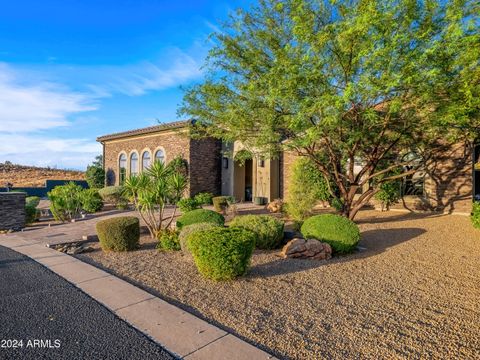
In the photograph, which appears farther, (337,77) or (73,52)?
(73,52)

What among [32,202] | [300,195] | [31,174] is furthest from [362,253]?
[31,174]

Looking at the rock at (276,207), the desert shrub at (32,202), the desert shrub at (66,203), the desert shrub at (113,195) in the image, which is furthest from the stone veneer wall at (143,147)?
the desert shrub at (32,202)

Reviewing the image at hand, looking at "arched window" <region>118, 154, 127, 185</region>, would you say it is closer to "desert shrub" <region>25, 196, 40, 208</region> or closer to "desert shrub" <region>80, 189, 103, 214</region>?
"desert shrub" <region>80, 189, 103, 214</region>

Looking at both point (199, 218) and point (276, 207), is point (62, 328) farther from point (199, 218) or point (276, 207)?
point (276, 207)

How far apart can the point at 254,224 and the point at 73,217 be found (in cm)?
1042

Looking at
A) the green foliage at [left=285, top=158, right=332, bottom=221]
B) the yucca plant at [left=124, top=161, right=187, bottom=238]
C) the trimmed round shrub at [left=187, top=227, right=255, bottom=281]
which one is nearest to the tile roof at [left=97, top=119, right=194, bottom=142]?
the yucca plant at [left=124, top=161, right=187, bottom=238]

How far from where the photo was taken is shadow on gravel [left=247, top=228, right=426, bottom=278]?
586 cm

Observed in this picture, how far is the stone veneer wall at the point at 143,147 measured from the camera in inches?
707

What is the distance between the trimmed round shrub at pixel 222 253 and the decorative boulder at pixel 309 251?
6.14 feet

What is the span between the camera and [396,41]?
6.05m

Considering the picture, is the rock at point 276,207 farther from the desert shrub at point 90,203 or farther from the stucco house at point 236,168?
the desert shrub at point 90,203

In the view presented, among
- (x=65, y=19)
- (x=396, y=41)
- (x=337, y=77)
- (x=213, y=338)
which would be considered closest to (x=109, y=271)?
(x=213, y=338)

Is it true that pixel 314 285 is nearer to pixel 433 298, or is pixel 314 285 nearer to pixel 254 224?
pixel 433 298

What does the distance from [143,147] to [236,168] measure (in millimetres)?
6900
